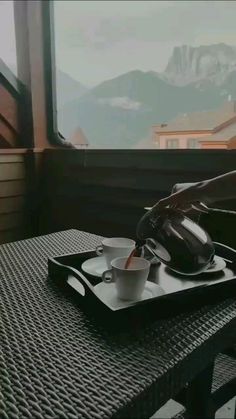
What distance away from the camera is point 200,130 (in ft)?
7.35

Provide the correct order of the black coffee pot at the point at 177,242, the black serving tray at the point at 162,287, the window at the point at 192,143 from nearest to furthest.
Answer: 1. the black serving tray at the point at 162,287
2. the black coffee pot at the point at 177,242
3. the window at the point at 192,143

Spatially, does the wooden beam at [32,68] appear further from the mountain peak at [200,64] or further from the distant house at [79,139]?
the mountain peak at [200,64]

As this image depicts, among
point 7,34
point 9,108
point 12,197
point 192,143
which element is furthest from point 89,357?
point 7,34

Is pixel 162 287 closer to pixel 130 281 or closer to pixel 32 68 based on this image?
pixel 130 281

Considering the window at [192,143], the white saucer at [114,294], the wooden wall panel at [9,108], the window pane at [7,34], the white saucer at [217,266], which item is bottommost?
the white saucer at [114,294]

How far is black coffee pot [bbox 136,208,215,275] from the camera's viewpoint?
87 centimetres

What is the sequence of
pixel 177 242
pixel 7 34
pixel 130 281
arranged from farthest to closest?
1. pixel 7 34
2. pixel 177 242
3. pixel 130 281

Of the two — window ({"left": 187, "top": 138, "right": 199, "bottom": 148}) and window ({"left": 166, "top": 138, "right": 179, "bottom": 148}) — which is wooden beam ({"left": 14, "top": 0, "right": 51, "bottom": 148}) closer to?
window ({"left": 166, "top": 138, "right": 179, "bottom": 148})

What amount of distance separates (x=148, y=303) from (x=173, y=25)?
2094 mm

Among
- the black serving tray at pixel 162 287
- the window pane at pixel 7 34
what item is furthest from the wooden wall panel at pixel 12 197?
the black serving tray at pixel 162 287

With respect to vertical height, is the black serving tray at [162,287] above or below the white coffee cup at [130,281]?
below

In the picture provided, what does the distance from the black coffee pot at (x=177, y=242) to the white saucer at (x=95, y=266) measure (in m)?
0.15

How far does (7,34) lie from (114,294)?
2.72m

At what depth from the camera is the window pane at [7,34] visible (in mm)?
2801
